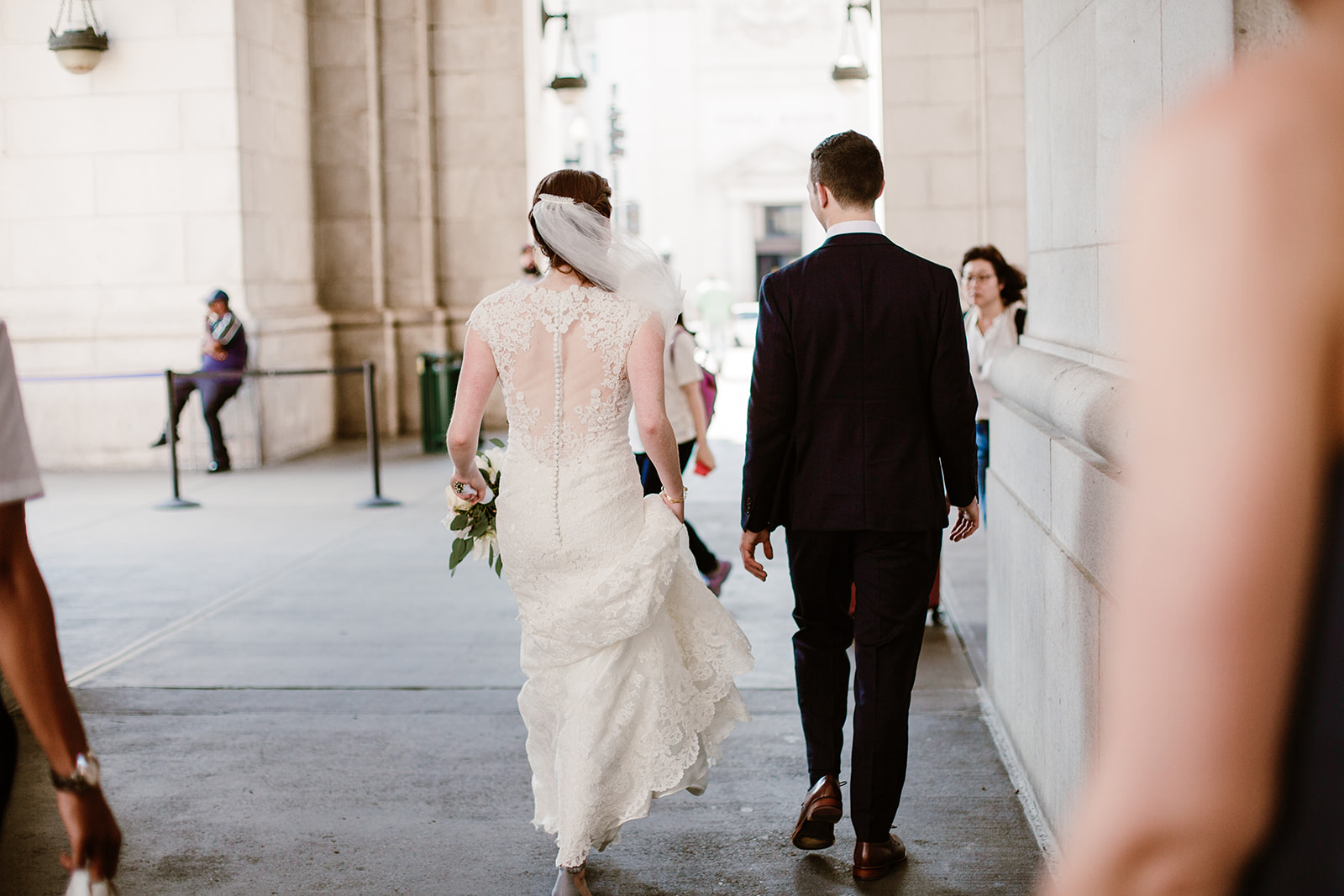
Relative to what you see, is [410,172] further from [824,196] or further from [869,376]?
[869,376]

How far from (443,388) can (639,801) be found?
1184 cm

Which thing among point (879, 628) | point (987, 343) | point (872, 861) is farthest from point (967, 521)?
point (987, 343)

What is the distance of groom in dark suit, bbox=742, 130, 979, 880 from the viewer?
3990 mm

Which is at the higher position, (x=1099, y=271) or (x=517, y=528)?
(x=1099, y=271)

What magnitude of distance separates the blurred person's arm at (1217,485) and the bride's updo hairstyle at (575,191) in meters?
3.38

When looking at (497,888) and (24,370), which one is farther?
(24,370)

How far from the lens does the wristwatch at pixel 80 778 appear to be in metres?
1.96

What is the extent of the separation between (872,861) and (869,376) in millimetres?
1447

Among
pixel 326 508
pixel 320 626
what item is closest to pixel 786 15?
pixel 326 508

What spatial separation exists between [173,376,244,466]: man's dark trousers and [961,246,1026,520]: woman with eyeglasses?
8366 millimetres

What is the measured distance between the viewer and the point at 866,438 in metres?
4.01

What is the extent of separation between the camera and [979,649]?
660 cm

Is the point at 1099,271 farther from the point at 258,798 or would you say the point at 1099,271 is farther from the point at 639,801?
the point at 258,798

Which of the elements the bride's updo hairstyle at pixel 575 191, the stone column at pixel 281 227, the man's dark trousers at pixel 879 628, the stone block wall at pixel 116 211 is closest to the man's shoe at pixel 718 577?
the man's dark trousers at pixel 879 628
